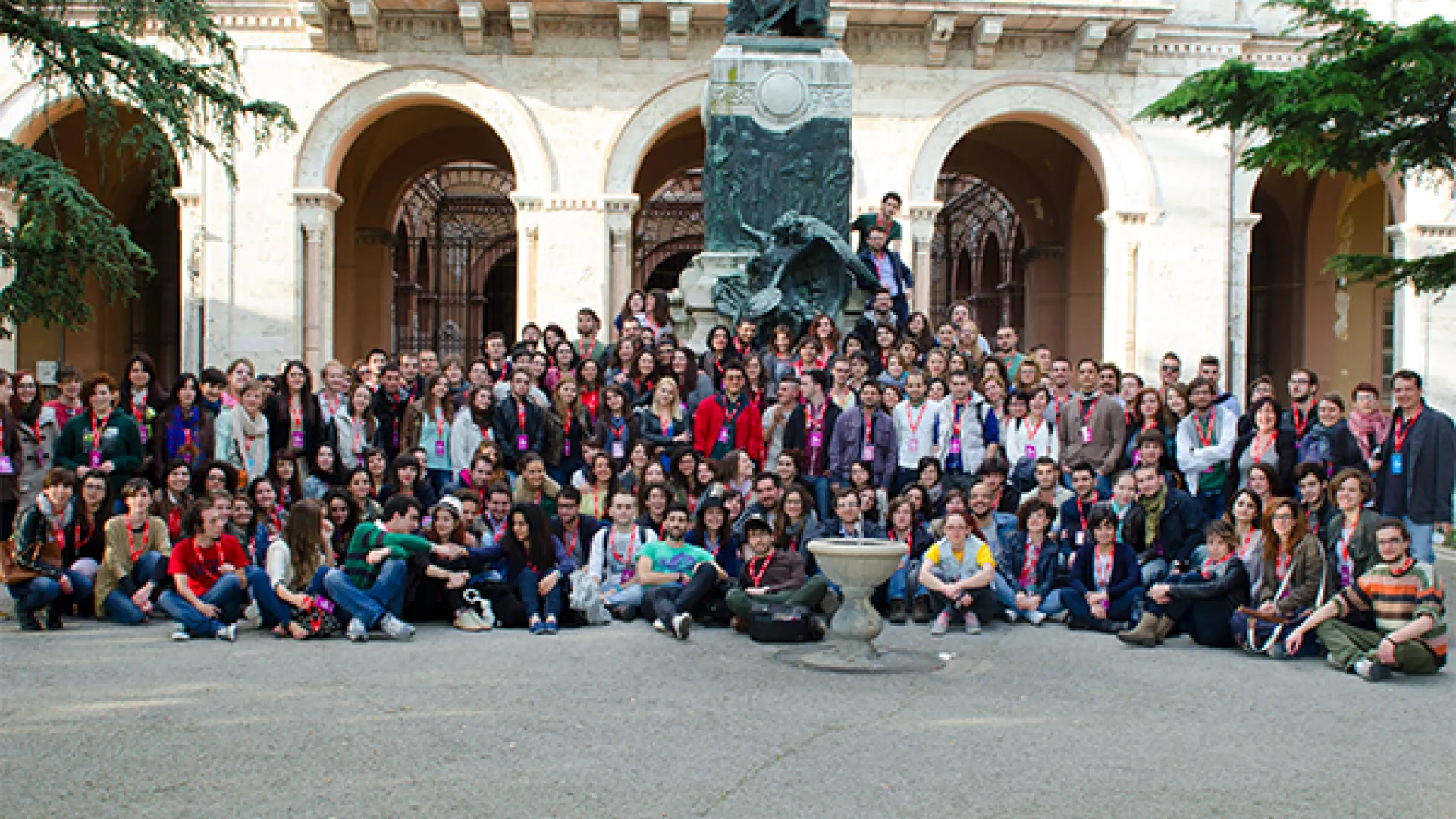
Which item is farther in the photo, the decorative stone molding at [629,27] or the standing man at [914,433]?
the decorative stone molding at [629,27]

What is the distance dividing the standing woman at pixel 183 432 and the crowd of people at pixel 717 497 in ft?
0.05

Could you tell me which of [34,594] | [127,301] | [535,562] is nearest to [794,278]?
[535,562]

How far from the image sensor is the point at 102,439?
8797 millimetres

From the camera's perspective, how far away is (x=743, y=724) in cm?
537

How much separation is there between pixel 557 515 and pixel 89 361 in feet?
62.1

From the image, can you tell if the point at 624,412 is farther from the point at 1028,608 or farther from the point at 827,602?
the point at 1028,608

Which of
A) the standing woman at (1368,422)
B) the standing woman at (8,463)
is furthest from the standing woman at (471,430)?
the standing woman at (1368,422)

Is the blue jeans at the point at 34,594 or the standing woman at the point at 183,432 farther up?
the standing woman at the point at 183,432

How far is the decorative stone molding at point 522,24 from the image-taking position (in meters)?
18.2

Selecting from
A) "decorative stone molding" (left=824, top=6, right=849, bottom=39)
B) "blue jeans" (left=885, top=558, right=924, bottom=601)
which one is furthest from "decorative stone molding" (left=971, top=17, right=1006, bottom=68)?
"blue jeans" (left=885, top=558, right=924, bottom=601)

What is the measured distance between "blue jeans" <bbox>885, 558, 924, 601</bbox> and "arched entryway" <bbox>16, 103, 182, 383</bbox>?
17397 mm

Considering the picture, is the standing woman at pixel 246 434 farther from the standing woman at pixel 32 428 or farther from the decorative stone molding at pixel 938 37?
the decorative stone molding at pixel 938 37

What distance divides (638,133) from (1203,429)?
11744 millimetres

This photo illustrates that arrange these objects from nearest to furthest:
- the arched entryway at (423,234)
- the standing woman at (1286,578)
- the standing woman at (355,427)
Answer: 1. the standing woman at (1286,578)
2. the standing woman at (355,427)
3. the arched entryway at (423,234)
